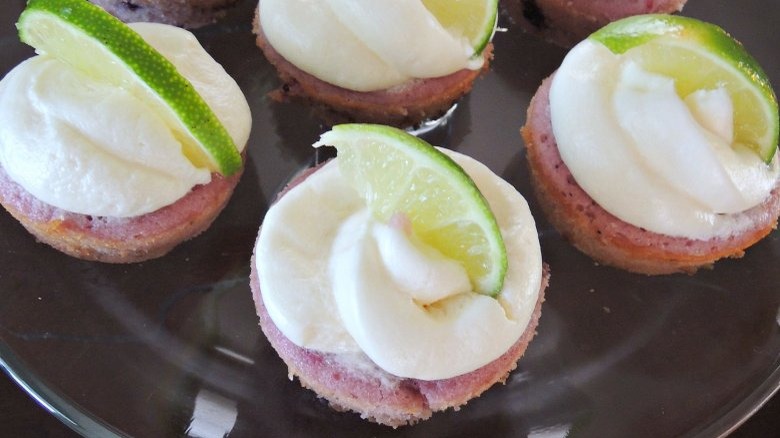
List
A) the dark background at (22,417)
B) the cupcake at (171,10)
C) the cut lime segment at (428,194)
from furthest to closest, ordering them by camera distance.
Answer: the cupcake at (171,10) < the dark background at (22,417) < the cut lime segment at (428,194)

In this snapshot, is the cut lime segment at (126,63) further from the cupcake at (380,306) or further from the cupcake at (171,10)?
the cupcake at (171,10)

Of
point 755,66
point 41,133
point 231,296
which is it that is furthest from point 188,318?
point 755,66

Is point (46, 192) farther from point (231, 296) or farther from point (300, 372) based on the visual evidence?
point (300, 372)

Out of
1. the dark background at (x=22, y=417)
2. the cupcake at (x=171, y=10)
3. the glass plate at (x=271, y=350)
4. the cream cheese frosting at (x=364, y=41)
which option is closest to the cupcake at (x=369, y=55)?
the cream cheese frosting at (x=364, y=41)

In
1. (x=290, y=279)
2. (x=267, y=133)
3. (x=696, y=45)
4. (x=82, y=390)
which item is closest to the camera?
(x=290, y=279)

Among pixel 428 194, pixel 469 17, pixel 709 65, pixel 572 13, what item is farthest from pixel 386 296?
pixel 572 13

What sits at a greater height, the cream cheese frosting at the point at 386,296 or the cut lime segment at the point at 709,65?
the cut lime segment at the point at 709,65

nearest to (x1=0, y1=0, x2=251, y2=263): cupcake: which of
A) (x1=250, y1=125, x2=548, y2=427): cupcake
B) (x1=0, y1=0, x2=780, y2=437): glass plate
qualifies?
(x1=0, y1=0, x2=780, y2=437): glass plate
